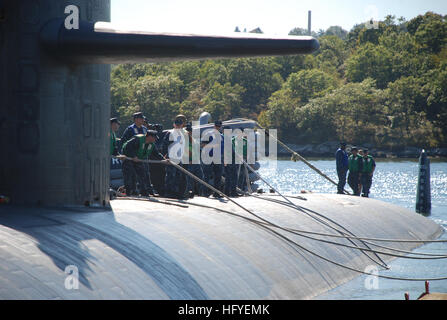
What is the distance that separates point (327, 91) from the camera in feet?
365

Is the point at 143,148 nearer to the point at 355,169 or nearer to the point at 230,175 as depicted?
the point at 230,175

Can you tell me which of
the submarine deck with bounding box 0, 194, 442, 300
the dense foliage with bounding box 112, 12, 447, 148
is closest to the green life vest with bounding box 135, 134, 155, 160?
the submarine deck with bounding box 0, 194, 442, 300

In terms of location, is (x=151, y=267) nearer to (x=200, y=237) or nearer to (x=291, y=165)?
(x=200, y=237)

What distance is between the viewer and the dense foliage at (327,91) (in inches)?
3743

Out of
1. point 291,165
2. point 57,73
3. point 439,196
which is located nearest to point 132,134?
point 57,73

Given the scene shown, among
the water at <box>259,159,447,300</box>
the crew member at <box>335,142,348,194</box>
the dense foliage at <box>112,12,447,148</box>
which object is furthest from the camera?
the dense foliage at <box>112,12,447,148</box>

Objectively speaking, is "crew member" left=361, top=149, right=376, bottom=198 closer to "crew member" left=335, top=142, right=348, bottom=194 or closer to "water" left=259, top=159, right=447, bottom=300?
"crew member" left=335, top=142, right=348, bottom=194

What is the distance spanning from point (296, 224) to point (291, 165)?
7995 cm

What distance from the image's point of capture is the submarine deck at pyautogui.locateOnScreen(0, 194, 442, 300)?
6121mm

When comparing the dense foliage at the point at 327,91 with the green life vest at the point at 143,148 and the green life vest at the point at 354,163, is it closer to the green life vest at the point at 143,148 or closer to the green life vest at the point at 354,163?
the green life vest at the point at 354,163

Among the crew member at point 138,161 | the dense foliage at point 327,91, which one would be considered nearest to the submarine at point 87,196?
the crew member at point 138,161

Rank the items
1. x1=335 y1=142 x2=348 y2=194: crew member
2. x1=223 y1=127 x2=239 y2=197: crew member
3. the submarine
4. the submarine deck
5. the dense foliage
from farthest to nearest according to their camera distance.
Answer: the dense foliage, x1=335 y1=142 x2=348 y2=194: crew member, x1=223 y1=127 x2=239 y2=197: crew member, the submarine, the submarine deck

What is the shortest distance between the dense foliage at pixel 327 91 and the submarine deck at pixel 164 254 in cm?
8425

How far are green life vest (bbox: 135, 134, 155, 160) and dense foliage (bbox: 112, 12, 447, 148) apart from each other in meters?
83.5
